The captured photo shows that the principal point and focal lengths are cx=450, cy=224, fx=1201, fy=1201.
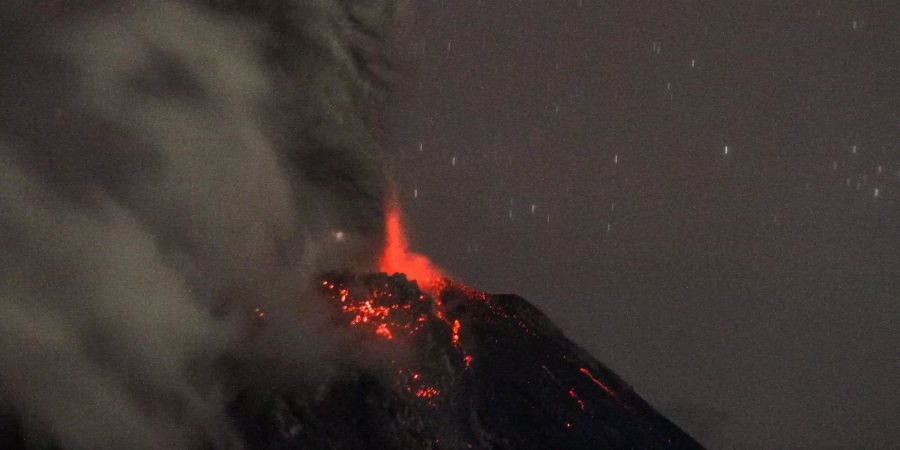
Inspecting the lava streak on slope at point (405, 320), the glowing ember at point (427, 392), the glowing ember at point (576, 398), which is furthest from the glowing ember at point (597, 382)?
the glowing ember at point (427, 392)

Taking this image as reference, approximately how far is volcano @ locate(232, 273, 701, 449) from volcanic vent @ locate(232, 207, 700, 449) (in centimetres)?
2

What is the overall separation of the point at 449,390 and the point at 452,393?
0.29ft

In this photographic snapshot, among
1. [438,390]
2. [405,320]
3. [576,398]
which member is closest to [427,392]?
[438,390]

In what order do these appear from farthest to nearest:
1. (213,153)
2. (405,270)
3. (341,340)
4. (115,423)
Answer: (405,270), (213,153), (341,340), (115,423)

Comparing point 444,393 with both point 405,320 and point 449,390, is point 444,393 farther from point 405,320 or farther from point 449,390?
point 405,320

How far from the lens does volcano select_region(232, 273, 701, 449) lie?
→ 1748 centimetres

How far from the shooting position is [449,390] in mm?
19109

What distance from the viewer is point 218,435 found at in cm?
1716

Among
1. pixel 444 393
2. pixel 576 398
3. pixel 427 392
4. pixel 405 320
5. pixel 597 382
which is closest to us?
pixel 427 392

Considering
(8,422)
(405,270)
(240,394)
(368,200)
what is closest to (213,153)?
(368,200)

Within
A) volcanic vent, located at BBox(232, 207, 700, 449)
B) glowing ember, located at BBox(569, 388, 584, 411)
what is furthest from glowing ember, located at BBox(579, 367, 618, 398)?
glowing ember, located at BBox(569, 388, 584, 411)

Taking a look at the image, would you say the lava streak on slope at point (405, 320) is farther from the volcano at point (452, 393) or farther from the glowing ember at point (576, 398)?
the glowing ember at point (576, 398)

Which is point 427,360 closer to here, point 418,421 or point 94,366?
point 418,421

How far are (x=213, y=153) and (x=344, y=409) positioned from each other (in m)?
7.13
